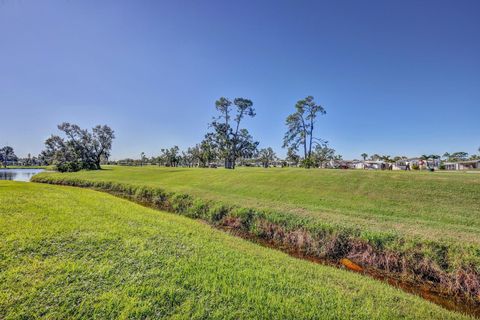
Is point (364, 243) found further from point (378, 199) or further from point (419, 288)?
point (378, 199)

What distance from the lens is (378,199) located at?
529 inches

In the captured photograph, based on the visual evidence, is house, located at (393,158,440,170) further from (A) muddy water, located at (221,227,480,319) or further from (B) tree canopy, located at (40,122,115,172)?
(B) tree canopy, located at (40,122,115,172)

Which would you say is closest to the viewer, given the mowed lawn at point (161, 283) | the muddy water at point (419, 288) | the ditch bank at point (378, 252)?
the mowed lawn at point (161, 283)

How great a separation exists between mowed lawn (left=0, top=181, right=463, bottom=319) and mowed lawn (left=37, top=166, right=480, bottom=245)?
4095 mm

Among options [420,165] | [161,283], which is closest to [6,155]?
[161,283]

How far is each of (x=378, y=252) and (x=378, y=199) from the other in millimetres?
7596

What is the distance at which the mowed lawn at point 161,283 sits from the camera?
3.44m

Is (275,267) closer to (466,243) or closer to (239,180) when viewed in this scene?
(466,243)

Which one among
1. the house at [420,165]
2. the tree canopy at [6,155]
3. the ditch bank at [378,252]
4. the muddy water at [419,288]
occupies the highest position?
the tree canopy at [6,155]

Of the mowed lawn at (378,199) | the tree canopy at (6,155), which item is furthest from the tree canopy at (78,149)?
the tree canopy at (6,155)

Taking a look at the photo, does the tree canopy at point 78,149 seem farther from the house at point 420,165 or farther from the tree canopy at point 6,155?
the tree canopy at point 6,155

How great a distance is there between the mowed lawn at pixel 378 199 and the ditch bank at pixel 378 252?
0.58 meters

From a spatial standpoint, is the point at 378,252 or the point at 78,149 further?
the point at 78,149

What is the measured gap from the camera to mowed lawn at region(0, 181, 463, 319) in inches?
135
